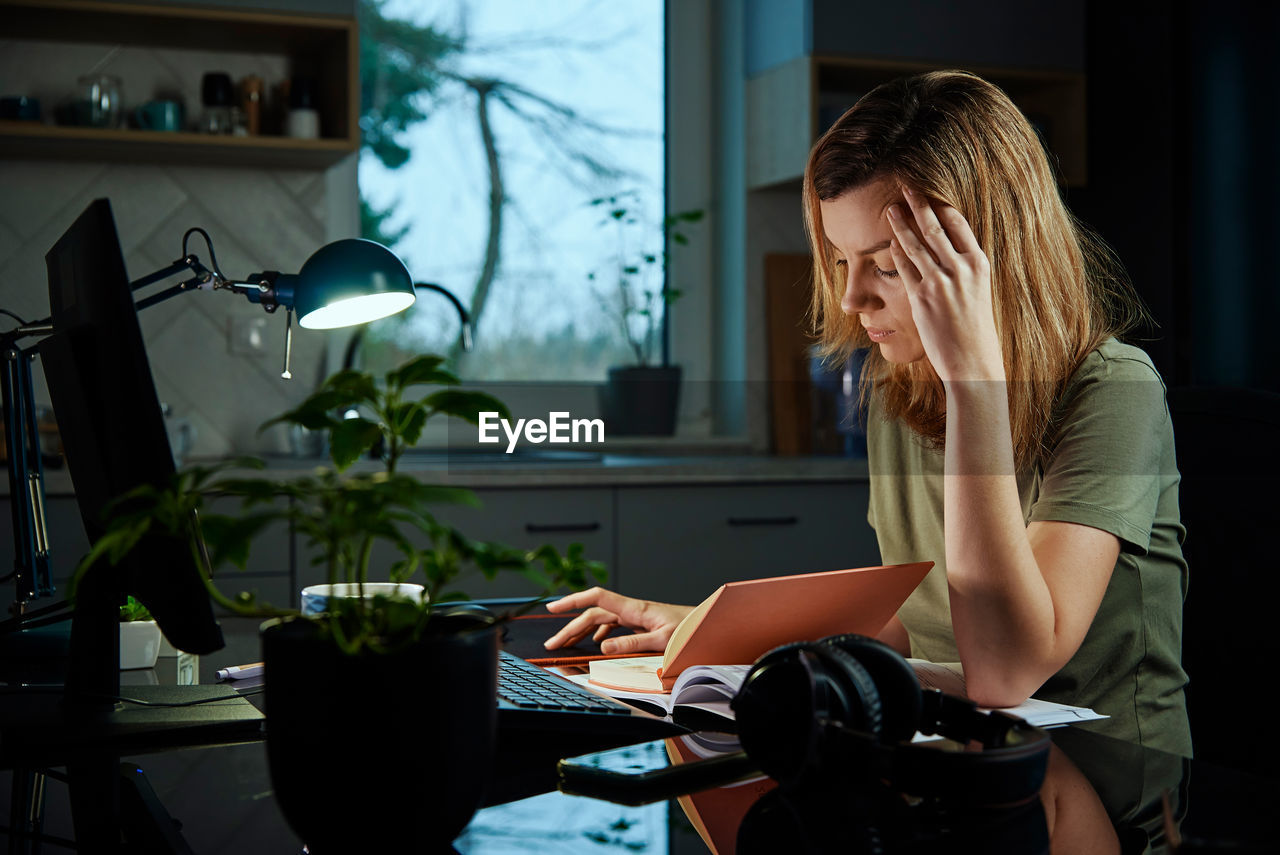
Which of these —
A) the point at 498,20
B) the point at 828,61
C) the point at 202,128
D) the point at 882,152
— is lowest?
the point at 882,152

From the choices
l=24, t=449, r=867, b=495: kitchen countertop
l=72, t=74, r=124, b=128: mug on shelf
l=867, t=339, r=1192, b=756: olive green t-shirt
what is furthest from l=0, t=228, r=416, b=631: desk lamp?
l=72, t=74, r=124, b=128: mug on shelf

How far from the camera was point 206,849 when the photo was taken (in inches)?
23.6

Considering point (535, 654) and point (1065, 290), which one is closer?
point (535, 654)

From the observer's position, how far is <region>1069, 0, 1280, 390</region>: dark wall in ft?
9.11

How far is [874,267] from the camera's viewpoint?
1.23m

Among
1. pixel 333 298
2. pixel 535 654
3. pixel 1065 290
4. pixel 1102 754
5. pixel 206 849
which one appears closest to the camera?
pixel 206 849

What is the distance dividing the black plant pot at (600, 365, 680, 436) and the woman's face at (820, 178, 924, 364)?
188 centimetres

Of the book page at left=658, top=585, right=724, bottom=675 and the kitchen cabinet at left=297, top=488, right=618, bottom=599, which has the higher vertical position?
the book page at left=658, top=585, right=724, bottom=675

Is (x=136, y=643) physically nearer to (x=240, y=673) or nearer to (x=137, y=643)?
(x=137, y=643)

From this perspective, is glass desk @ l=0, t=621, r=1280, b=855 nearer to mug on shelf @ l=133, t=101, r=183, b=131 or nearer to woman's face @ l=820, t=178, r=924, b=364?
woman's face @ l=820, t=178, r=924, b=364

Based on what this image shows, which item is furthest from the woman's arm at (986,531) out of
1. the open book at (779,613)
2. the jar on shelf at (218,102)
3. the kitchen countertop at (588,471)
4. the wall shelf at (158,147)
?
the jar on shelf at (218,102)

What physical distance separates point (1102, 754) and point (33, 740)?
69 centimetres

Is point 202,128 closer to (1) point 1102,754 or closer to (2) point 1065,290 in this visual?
(2) point 1065,290

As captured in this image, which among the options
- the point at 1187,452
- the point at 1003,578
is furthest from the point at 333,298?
the point at 1187,452
